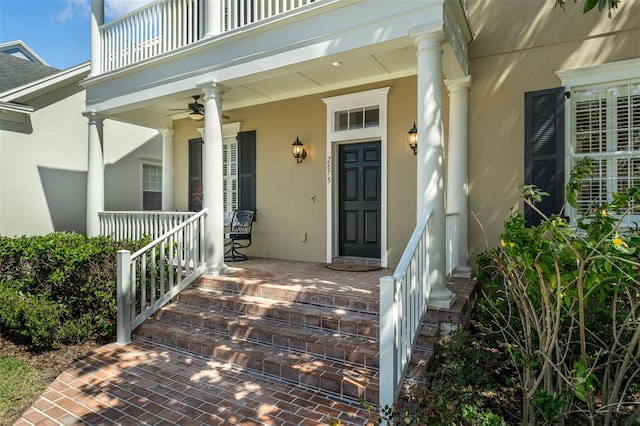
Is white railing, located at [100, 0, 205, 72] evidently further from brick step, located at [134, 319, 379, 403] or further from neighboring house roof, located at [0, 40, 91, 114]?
brick step, located at [134, 319, 379, 403]

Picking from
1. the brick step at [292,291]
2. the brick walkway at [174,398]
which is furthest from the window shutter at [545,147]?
the brick walkway at [174,398]

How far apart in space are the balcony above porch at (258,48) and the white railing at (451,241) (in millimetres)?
1954

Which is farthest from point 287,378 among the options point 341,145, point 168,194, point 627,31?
point 168,194

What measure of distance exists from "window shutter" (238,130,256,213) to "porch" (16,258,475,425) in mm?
2596

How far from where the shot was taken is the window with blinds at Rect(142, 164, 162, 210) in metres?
10.5

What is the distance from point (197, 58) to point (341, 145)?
267 cm

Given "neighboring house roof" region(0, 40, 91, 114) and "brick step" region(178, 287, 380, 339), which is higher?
"neighboring house roof" region(0, 40, 91, 114)

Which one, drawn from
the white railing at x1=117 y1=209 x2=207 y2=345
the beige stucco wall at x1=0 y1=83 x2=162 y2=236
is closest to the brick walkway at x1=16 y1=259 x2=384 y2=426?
the white railing at x1=117 y1=209 x2=207 y2=345

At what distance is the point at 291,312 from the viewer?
4125mm

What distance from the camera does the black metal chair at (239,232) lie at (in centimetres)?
691

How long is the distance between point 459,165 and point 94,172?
644 cm

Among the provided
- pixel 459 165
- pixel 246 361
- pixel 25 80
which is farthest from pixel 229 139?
pixel 25 80

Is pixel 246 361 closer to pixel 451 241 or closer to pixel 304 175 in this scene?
pixel 451 241

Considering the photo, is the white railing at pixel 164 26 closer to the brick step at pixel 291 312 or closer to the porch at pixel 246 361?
the brick step at pixel 291 312
